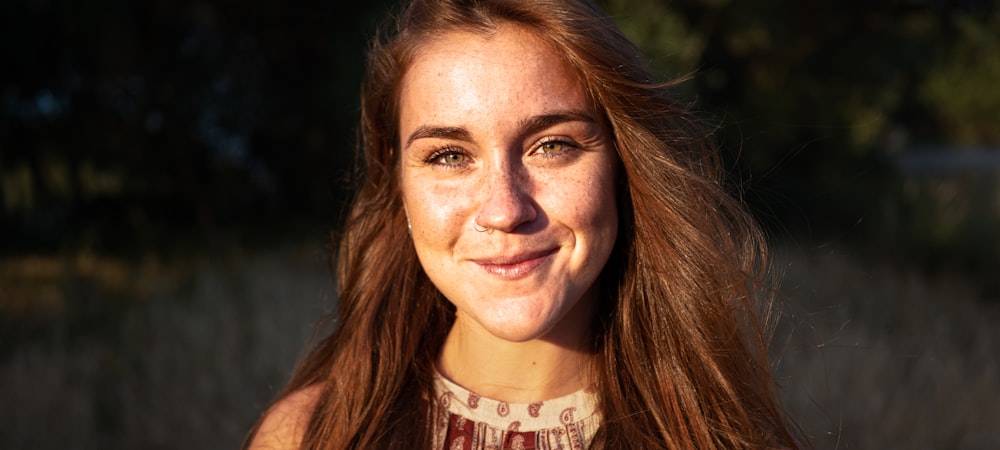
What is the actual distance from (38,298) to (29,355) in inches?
40.3

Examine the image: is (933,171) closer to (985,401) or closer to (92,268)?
(985,401)

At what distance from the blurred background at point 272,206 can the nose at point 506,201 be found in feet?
10.2

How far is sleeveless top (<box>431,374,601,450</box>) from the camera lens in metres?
1.98

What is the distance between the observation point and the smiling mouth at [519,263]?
1811mm

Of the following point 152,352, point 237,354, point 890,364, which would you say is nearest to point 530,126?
point 237,354

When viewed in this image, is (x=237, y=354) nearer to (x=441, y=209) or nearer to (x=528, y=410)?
(x=528, y=410)

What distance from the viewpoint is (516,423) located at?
1992 millimetres

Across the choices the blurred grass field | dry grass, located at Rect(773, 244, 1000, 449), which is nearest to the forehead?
the blurred grass field

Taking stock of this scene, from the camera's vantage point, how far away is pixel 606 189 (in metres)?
1.91

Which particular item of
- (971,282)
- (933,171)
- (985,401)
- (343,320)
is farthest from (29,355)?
(933,171)

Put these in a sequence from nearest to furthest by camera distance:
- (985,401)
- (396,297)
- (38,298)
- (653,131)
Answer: (653,131), (396,297), (985,401), (38,298)

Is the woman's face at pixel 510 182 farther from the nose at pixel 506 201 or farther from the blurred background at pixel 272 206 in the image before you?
the blurred background at pixel 272 206

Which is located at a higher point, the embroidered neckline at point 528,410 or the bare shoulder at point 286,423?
the embroidered neckline at point 528,410

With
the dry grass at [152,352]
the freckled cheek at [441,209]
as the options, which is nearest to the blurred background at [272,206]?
the dry grass at [152,352]
